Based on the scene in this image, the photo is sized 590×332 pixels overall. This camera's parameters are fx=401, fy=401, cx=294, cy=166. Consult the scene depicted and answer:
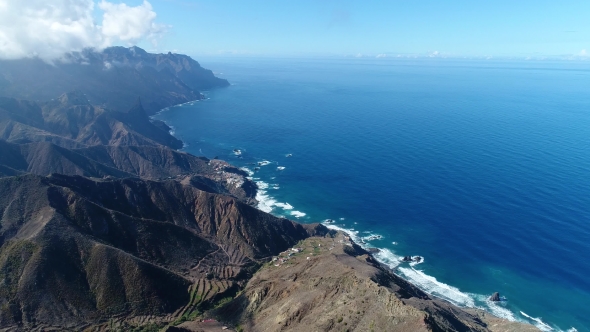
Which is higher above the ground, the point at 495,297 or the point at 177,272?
the point at 177,272

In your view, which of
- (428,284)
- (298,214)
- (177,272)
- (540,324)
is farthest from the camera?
(298,214)

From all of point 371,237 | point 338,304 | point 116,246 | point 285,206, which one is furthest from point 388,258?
point 116,246

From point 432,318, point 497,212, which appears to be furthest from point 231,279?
A: point 497,212

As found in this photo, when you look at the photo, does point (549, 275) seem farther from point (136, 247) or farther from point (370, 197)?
point (136, 247)

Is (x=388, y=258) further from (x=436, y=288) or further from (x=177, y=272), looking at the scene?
(x=177, y=272)

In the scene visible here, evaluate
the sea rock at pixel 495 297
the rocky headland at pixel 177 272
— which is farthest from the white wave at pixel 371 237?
the sea rock at pixel 495 297

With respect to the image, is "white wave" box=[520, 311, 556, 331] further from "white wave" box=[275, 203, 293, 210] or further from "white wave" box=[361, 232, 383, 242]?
"white wave" box=[275, 203, 293, 210]

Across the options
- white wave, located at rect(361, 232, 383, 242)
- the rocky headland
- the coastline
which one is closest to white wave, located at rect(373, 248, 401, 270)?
the coastline

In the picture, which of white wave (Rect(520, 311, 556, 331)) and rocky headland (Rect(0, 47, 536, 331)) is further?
white wave (Rect(520, 311, 556, 331))
